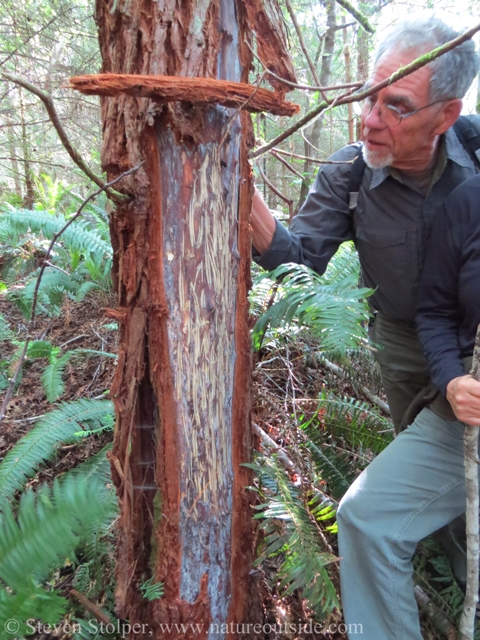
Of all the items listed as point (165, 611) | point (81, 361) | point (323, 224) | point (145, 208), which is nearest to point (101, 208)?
point (81, 361)

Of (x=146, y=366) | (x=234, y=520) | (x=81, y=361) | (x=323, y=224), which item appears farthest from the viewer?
(x=81, y=361)

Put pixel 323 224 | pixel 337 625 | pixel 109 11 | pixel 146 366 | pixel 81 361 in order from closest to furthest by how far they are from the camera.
→ 1. pixel 109 11
2. pixel 146 366
3. pixel 337 625
4. pixel 323 224
5. pixel 81 361

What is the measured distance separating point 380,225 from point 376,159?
0.30m

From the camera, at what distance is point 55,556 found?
3.28ft

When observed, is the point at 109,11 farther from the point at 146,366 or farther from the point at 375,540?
the point at 375,540

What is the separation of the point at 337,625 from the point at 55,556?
1351mm

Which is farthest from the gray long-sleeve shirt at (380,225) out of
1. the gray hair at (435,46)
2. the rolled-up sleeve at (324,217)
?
the gray hair at (435,46)

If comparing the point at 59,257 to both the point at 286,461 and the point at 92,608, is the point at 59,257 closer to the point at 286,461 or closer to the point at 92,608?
the point at 286,461

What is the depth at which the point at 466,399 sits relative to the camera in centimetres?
152

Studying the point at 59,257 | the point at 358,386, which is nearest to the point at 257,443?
the point at 358,386

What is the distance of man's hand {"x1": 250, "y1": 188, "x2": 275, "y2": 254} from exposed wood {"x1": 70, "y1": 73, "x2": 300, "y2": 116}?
539 millimetres

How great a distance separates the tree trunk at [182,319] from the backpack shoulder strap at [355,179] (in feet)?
2.67

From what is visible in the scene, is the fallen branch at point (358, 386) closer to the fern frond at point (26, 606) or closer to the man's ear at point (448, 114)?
the man's ear at point (448, 114)

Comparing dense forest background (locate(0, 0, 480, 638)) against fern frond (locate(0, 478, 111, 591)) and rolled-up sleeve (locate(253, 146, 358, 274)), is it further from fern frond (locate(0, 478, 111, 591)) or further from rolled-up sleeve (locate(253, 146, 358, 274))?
rolled-up sleeve (locate(253, 146, 358, 274))
